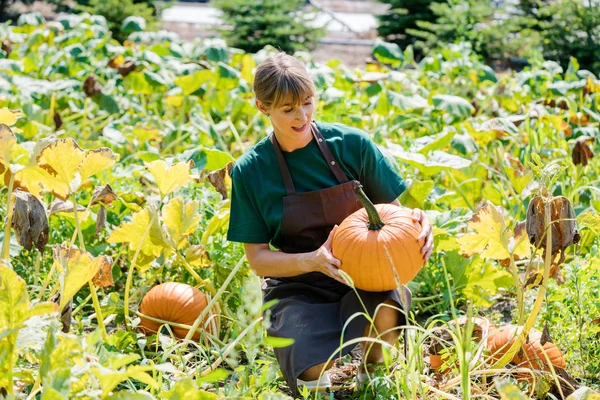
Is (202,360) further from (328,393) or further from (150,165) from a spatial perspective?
(150,165)

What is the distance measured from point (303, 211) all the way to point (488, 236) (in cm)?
51

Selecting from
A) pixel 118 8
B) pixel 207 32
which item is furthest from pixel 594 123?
pixel 207 32

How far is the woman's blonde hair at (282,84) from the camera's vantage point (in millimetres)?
2316

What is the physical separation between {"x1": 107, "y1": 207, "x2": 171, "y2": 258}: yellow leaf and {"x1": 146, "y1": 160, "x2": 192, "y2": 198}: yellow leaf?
8cm

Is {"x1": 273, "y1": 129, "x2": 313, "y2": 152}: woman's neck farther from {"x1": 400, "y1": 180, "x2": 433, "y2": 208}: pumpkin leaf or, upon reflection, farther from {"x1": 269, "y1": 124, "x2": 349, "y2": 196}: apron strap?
{"x1": 400, "y1": 180, "x2": 433, "y2": 208}: pumpkin leaf

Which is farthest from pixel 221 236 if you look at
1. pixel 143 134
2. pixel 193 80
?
pixel 193 80

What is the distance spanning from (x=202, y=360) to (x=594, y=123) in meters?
2.58

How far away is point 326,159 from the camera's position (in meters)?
2.47

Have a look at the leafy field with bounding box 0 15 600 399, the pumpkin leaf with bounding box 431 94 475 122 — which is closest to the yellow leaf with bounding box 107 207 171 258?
the leafy field with bounding box 0 15 600 399

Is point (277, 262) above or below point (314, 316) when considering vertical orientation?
above

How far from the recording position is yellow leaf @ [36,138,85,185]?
7.71ft

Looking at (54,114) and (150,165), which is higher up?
(150,165)

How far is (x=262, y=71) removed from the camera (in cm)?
237

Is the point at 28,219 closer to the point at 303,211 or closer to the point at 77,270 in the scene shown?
the point at 77,270
